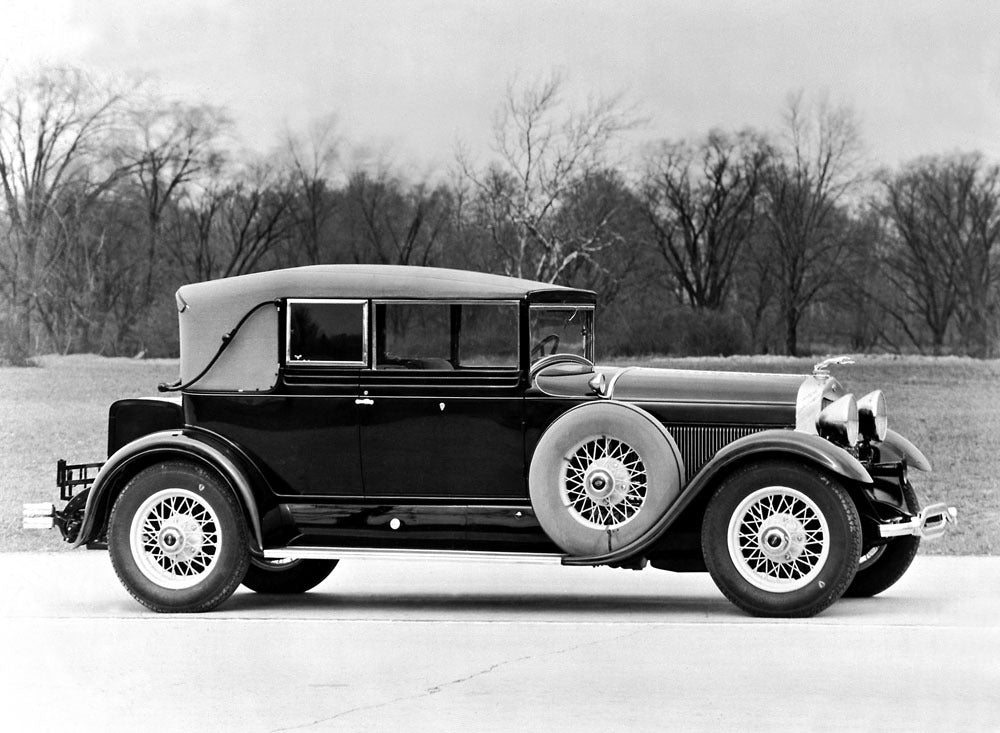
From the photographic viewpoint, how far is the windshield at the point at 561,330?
5938mm

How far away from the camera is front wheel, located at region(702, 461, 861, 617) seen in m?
5.21

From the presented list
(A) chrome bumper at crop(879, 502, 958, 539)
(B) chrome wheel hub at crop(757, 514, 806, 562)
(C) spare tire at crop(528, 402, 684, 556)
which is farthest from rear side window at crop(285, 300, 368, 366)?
(A) chrome bumper at crop(879, 502, 958, 539)

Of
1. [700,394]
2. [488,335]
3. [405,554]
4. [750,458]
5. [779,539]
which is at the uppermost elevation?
[488,335]

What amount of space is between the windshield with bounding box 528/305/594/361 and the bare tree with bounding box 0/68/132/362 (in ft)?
22.2

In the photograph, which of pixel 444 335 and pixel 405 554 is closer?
pixel 405 554

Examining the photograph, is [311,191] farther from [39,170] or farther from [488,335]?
[488,335]

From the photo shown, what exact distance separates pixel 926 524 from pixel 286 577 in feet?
10.9

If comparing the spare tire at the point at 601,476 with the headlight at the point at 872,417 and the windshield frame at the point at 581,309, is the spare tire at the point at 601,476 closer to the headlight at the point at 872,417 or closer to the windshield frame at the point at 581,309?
the windshield frame at the point at 581,309

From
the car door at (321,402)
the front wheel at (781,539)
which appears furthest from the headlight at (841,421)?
the car door at (321,402)

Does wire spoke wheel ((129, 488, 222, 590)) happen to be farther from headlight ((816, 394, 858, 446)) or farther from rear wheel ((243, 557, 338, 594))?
headlight ((816, 394, 858, 446))

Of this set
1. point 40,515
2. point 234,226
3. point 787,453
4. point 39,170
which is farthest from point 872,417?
→ point 39,170

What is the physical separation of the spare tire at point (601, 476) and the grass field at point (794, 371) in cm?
418

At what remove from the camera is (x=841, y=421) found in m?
5.66

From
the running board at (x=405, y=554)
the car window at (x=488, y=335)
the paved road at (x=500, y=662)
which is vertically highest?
the car window at (x=488, y=335)
